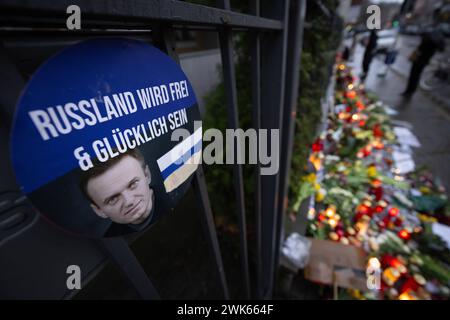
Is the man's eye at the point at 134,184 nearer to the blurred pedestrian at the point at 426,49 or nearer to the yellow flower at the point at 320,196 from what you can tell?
the yellow flower at the point at 320,196

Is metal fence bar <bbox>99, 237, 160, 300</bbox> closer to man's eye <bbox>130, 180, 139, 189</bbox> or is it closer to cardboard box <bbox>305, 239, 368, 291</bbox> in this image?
man's eye <bbox>130, 180, 139, 189</bbox>

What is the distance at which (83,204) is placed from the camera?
0.43 m

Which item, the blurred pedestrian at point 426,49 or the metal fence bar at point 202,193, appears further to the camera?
the blurred pedestrian at point 426,49

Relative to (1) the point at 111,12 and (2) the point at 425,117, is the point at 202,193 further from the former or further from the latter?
(2) the point at 425,117

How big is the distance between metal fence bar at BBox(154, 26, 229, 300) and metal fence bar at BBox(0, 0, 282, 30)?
3.1 inches

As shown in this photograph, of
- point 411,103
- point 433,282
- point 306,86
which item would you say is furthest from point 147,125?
point 411,103

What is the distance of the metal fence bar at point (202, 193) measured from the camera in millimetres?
577

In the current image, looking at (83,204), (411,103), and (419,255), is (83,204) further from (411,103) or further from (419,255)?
Answer: (411,103)

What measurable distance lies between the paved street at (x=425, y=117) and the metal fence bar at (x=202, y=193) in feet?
13.9

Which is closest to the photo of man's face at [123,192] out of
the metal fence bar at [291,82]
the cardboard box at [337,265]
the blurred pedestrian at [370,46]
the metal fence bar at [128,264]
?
the metal fence bar at [128,264]

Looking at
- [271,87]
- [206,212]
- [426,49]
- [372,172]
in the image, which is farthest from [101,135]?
[426,49]

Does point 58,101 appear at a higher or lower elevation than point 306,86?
higher

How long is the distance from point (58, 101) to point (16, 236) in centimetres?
32

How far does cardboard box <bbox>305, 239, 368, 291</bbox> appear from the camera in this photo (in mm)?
2033
